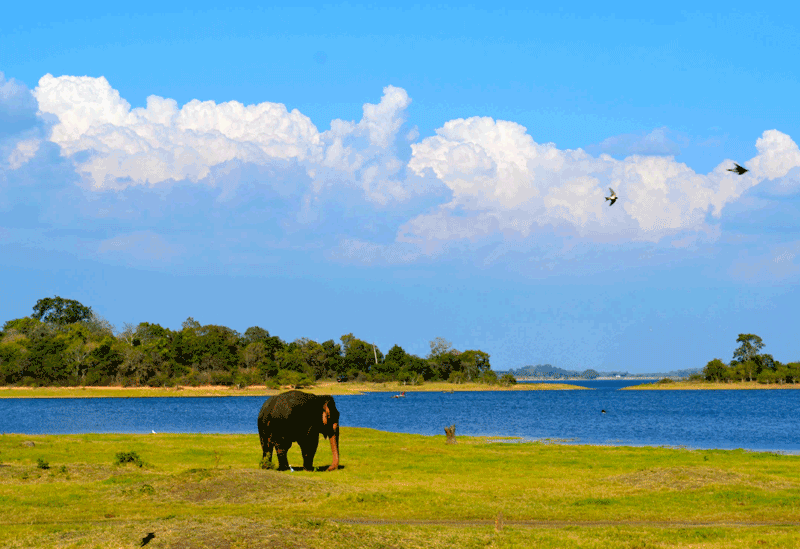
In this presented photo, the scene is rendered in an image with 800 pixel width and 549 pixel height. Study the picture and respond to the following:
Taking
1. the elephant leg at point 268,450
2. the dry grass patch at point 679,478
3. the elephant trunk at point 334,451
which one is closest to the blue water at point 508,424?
the dry grass patch at point 679,478

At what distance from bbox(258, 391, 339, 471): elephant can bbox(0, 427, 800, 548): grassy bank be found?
2.01 meters

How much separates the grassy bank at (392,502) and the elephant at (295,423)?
6.60 ft

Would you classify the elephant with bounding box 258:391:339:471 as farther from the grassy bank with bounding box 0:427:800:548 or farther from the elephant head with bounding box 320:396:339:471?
the grassy bank with bounding box 0:427:800:548

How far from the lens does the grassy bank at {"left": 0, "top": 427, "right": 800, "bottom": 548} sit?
61.3 ft

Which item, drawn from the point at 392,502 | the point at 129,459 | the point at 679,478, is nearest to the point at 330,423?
the point at 392,502

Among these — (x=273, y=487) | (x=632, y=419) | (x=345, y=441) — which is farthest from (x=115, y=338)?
(x=273, y=487)

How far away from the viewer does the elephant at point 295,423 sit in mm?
34094

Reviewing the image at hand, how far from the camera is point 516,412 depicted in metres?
111

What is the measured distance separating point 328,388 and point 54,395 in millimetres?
64872

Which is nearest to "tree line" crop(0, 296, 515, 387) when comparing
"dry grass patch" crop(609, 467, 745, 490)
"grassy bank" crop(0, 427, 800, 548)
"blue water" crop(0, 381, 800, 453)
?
"blue water" crop(0, 381, 800, 453)

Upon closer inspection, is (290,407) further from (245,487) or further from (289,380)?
(289,380)

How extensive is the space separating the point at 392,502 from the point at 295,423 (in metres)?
8.69

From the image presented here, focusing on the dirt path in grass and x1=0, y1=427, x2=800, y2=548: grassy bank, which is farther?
the dirt path in grass

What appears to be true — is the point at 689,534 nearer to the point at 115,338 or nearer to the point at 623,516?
the point at 623,516
